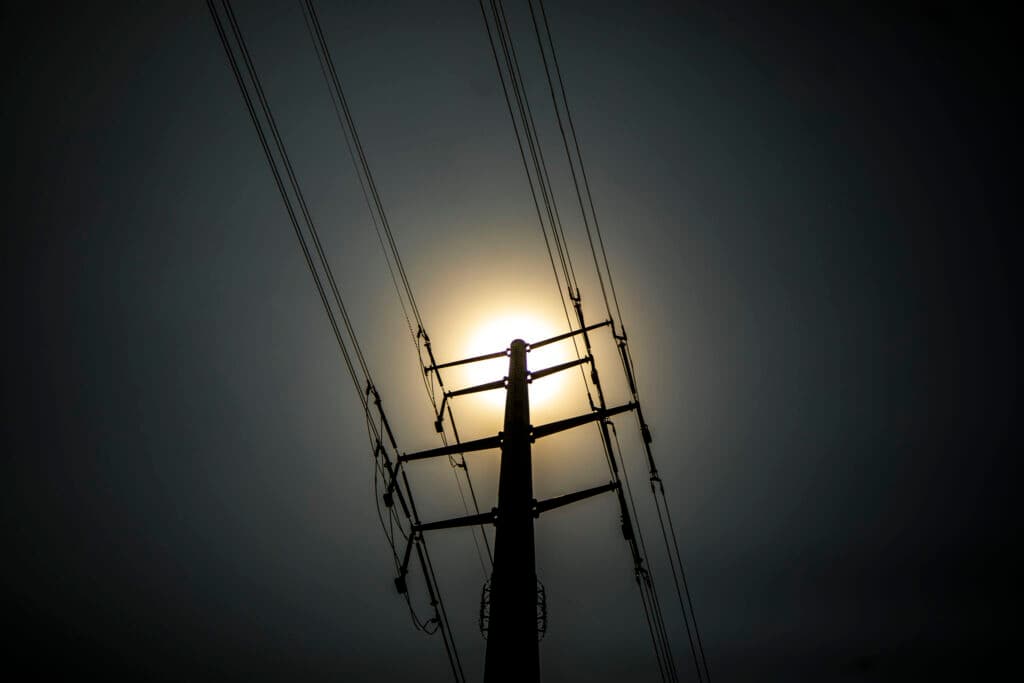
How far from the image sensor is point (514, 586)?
9.39ft

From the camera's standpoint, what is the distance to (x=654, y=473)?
23.4 ft

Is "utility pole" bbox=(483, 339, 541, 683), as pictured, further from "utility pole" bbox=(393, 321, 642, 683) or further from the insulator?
the insulator

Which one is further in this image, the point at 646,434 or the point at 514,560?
the point at 646,434

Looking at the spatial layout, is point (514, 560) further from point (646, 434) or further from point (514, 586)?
point (646, 434)

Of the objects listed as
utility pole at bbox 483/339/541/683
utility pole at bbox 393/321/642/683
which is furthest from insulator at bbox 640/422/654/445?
utility pole at bbox 483/339/541/683

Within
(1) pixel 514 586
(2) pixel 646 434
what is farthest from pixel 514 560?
(2) pixel 646 434

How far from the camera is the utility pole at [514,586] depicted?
2.55 meters

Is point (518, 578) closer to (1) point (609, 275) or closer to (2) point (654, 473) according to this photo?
(2) point (654, 473)

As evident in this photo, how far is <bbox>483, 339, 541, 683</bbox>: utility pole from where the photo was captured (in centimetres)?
255

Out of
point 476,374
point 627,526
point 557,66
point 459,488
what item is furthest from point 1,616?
point 557,66

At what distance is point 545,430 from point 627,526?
196cm

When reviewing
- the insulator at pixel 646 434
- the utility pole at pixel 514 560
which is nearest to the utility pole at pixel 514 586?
the utility pole at pixel 514 560

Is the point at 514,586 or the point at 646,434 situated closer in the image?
the point at 514,586

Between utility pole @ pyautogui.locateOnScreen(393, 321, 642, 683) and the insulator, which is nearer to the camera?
utility pole @ pyautogui.locateOnScreen(393, 321, 642, 683)
